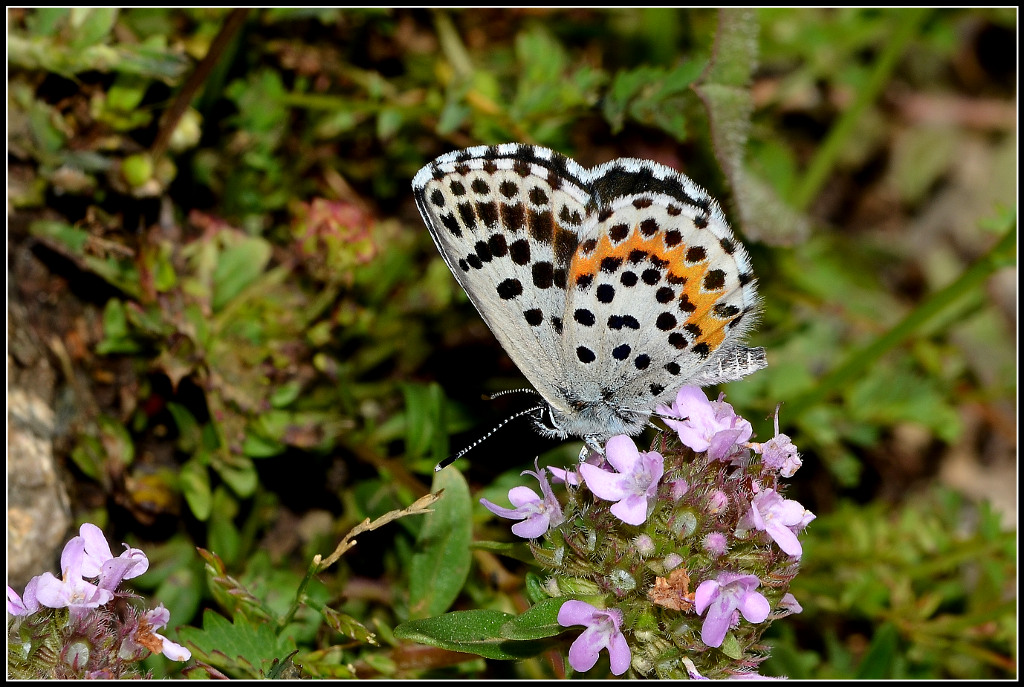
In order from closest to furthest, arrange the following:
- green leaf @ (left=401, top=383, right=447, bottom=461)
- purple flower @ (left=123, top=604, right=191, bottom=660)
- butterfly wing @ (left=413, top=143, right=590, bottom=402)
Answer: purple flower @ (left=123, top=604, right=191, bottom=660), butterfly wing @ (left=413, top=143, right=590, bottom=402), green leaf @ (left=401, top=383, right=447, bottom=461)

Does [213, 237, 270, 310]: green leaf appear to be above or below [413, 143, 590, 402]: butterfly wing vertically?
below

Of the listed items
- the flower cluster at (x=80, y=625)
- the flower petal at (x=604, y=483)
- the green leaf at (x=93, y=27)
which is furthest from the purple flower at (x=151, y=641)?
the green leaf at (x=93, y=27)

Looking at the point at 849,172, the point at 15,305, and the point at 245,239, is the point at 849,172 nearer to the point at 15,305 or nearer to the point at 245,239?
the point at 245,239

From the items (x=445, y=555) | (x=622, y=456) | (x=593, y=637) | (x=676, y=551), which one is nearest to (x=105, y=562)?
(x=445, y=555)

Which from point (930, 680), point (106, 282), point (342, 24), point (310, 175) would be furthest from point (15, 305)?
point (930, 680)

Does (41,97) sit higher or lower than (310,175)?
higher

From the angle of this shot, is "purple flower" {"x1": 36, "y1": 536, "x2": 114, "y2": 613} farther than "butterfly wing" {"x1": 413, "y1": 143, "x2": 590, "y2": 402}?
No

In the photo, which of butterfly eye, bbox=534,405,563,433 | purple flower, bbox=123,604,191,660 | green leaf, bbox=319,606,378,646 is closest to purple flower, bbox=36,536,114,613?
purple flower, bbox=123,604,191,660

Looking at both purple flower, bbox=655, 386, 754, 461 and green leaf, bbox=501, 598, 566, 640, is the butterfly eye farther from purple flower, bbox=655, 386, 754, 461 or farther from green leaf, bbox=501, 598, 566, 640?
green leaf, bbox=501, 598, 566, 640
